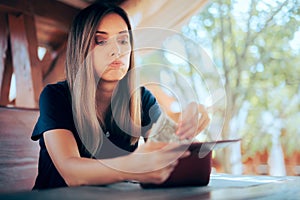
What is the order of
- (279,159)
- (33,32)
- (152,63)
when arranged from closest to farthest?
(33,32) → (152,63) → (279,159)

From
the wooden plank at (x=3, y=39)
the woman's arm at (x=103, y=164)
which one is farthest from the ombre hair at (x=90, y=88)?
the wooden plank at (x=3, y=39)

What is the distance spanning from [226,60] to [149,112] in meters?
0.82

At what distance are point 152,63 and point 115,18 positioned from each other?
1.54ft

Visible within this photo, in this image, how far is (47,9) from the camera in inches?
60.6

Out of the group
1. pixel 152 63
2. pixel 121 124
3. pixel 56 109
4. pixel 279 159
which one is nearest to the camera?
pixel 56 109

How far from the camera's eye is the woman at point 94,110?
3.32 feet

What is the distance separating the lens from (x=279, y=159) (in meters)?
1.95

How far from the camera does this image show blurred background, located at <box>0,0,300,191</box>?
153 cm

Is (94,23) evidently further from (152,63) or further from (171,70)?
(171,70)

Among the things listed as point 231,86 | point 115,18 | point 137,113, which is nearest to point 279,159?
point 231,86

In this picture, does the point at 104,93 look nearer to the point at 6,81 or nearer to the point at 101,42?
the point at 101,42

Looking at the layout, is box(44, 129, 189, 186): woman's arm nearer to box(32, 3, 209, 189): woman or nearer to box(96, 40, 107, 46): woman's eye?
box(32, 3, 209, 189): woman

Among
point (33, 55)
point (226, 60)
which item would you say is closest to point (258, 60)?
point (226, 60)

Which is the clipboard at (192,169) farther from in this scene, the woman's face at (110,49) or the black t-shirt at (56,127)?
the woman's face at (110,49)
